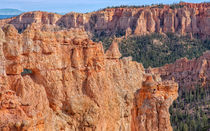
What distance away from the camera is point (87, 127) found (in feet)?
66.0

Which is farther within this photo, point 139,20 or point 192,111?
point 139,20

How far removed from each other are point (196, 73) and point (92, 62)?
3972 centimetres

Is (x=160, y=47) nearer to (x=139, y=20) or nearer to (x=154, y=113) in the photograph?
(x=139, y=20)

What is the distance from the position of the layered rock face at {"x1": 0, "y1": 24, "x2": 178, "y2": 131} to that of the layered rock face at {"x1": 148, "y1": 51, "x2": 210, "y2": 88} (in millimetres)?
33234

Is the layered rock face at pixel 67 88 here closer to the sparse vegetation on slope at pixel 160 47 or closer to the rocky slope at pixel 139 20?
the sparse vegetation on slope at pixel 160 47

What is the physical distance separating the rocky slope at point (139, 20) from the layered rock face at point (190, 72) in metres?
51.4

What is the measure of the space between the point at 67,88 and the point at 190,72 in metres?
43.0

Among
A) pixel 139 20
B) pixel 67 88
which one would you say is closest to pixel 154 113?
pixel 67 88

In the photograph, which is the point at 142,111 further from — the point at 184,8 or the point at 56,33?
the point at 184,8

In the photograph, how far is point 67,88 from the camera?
1992 cm

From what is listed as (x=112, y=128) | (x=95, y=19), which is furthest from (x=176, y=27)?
(x=112, y=128)

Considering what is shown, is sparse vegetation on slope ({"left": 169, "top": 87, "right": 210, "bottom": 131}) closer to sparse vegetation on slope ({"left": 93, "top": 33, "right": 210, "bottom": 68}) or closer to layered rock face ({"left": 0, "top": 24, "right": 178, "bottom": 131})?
layered rock face ({"left": 0, "top": 24, "right": 178, "bottom": 131})

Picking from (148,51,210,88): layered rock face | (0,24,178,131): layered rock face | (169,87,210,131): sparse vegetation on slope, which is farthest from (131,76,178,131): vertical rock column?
(148,51,210,88): layered rock face

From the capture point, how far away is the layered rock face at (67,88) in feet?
47.3
